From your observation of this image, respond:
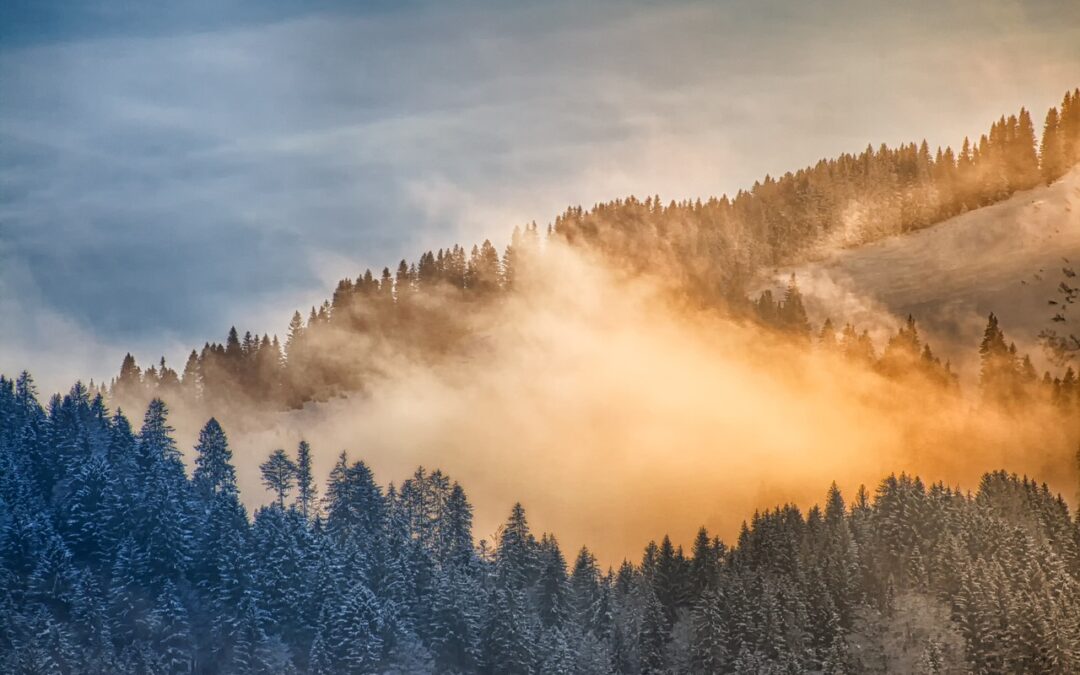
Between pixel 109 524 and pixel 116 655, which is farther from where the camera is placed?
pixel 109 524

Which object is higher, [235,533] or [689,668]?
[235,533]

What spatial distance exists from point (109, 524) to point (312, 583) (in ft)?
Answer: 81.5

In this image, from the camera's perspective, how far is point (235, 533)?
197m

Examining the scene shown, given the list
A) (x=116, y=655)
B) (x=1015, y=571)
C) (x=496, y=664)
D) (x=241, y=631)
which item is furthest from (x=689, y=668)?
(x=116, y=655)

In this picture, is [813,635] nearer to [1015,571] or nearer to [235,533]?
[1015,571]

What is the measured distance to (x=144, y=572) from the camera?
188750 mm

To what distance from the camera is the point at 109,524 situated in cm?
19462

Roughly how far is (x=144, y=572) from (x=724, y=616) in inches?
2682

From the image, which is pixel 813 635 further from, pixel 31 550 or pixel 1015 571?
pixel 31 550

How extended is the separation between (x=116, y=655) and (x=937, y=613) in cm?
9436

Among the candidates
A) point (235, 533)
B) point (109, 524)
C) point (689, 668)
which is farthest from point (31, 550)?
point (689, 668)

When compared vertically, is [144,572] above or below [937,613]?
above

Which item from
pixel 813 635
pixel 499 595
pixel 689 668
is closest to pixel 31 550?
pixel 499 595

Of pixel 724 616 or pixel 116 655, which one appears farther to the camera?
pixel 724 616
